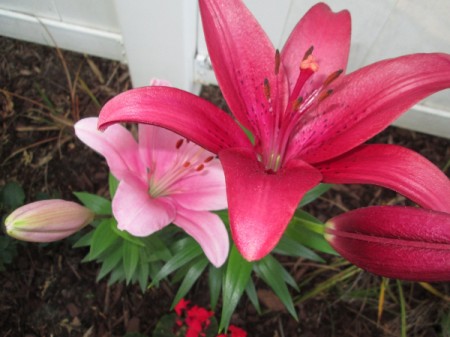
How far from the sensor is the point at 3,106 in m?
1.73

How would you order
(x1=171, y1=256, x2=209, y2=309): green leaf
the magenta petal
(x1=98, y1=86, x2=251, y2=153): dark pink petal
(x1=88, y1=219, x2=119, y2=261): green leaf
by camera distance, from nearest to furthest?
1. the magenta petal
2. (x1=98, y1=86, x2=251, y2=153): dark pink petal
3. (x1=88, y1=219, x2=119, y2=261): green leaf
4. (x1=171, y1=256, x2=209, y2=309): green leaf

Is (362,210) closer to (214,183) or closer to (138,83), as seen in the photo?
(214,183)

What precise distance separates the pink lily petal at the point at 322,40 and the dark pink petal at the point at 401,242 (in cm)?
27

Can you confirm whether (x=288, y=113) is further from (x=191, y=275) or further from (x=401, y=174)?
(x=191, y=275)

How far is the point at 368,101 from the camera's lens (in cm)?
77

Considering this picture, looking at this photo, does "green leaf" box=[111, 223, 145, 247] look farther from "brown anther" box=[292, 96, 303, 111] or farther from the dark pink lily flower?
"brown anther" box=[292, 96, 303, 111]

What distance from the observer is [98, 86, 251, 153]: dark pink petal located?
67 centimetres

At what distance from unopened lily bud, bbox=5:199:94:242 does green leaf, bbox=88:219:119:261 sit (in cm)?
19

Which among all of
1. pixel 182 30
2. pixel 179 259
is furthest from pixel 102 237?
pixel 182 30

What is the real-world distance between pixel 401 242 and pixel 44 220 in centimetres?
61

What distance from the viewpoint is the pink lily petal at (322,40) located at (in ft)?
2.75

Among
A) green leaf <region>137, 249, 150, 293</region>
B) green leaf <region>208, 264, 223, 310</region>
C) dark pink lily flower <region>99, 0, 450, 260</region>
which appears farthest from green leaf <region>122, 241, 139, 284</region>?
dark pink lily flower <region>99, 0, 450, 260</region>

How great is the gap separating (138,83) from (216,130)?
42.1 inches

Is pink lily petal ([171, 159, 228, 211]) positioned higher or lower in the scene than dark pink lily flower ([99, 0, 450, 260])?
lower
